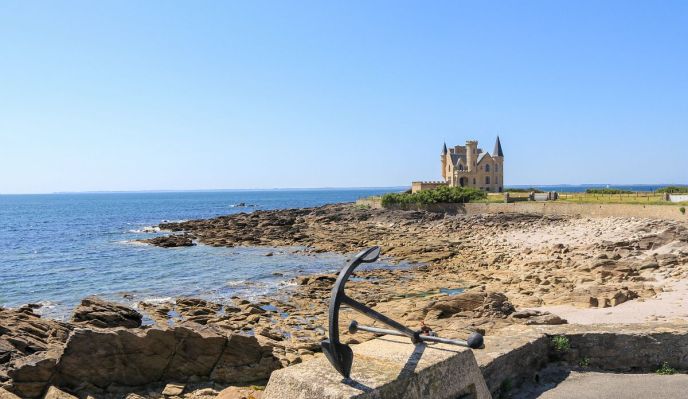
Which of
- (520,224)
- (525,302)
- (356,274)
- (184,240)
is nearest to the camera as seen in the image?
(525,302)

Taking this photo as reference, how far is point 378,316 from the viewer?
4.38 metres

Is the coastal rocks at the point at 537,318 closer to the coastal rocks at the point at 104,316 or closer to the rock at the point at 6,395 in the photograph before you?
the rock at the point at 6,395

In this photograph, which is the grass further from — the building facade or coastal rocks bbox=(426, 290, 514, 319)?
the building facade

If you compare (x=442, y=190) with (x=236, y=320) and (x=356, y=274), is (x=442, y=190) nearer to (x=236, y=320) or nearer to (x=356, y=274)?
(x=356, y=274)

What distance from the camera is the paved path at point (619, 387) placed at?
6.08 meters

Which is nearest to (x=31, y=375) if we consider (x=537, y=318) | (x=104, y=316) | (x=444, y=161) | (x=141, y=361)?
(x=141, y=361)

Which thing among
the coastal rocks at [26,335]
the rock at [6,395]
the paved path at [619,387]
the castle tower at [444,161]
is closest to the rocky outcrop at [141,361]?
the rock at [6,395]

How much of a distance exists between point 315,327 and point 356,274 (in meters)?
11.0

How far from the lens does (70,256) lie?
39.7 metres

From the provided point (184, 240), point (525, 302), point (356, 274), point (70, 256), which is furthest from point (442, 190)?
point (525, 302)

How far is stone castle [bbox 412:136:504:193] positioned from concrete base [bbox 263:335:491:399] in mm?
75243

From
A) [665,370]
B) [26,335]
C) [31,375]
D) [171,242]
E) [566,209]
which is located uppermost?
[566,209]

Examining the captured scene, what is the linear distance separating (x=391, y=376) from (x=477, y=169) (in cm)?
7986

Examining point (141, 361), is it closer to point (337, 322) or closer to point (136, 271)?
point (337, 322)
